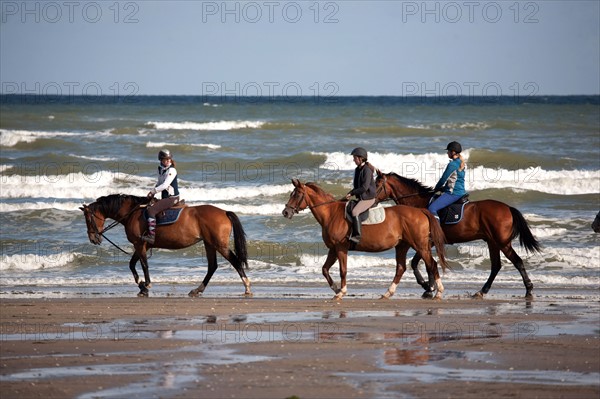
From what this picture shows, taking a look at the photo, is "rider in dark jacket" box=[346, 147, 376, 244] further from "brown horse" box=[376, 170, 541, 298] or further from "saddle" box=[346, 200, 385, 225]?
"brown horse" box=[376, 170, 541, 298]

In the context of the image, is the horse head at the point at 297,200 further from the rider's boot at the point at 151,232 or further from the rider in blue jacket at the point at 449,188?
the rider's boot at the point at 151,232

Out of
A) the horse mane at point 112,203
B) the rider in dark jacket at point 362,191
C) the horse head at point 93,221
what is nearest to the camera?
the rider in dark jacket at point 362,191

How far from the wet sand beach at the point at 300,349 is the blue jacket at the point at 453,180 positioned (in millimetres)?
1844

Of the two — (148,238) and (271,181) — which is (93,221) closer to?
(148,238)

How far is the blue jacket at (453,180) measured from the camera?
47.8 ft

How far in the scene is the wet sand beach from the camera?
848 cm

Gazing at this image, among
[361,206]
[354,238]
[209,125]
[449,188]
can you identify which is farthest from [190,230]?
[209,125]

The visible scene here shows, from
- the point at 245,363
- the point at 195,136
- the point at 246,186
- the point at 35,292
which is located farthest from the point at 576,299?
the point at 195,136

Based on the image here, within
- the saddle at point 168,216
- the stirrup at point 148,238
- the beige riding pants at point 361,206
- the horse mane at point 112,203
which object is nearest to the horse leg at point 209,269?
the saddle at point 168,216

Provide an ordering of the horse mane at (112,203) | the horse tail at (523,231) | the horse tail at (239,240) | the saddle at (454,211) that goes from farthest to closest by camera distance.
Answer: the horse mane at (112,203), the horse tail at (239,240), the saddle at (454,211), the horse tail at (523,231)

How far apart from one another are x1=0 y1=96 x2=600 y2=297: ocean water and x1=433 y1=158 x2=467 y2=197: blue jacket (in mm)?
1776

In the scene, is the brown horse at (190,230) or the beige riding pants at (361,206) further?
the brown horse at (190,230)

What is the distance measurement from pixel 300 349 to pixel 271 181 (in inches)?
790

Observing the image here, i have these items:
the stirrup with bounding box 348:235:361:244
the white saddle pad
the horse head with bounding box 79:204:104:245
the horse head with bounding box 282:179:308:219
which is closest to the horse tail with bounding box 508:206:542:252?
the white saddle pad
